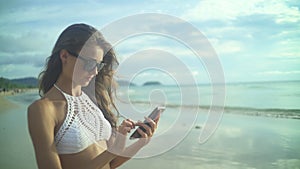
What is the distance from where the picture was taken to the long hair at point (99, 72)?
1.05m

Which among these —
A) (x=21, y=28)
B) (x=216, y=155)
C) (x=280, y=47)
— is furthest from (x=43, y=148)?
(x=21, y=28)

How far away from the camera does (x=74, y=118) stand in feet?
3.39

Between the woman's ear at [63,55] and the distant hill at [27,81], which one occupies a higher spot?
the woman's ear at [63,55]

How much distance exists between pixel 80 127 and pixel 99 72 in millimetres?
225

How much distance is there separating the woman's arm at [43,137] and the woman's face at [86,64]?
15 cm

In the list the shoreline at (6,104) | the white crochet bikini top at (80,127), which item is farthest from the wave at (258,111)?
the shoreline at (6,104)

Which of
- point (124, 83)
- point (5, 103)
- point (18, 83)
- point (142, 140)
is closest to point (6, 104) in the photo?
point (5, 103)

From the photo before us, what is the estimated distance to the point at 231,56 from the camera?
63.1 inches

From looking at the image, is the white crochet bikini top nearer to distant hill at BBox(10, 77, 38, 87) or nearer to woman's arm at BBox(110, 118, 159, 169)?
woman's arm at BBox(110, 118, 159, 169)

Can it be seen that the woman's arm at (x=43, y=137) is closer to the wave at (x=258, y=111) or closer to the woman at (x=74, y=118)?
the woman at (x=74, y=118)

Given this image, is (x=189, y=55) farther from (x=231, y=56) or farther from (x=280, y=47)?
(x=280, y=47)

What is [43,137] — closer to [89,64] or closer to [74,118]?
[74,118]

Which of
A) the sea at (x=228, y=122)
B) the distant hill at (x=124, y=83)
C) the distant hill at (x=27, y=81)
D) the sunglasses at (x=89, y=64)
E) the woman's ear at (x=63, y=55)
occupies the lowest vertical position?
the sea at (x=228, y=122)

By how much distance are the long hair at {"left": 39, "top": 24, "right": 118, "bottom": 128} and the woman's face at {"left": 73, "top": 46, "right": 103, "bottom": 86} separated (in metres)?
0.02
